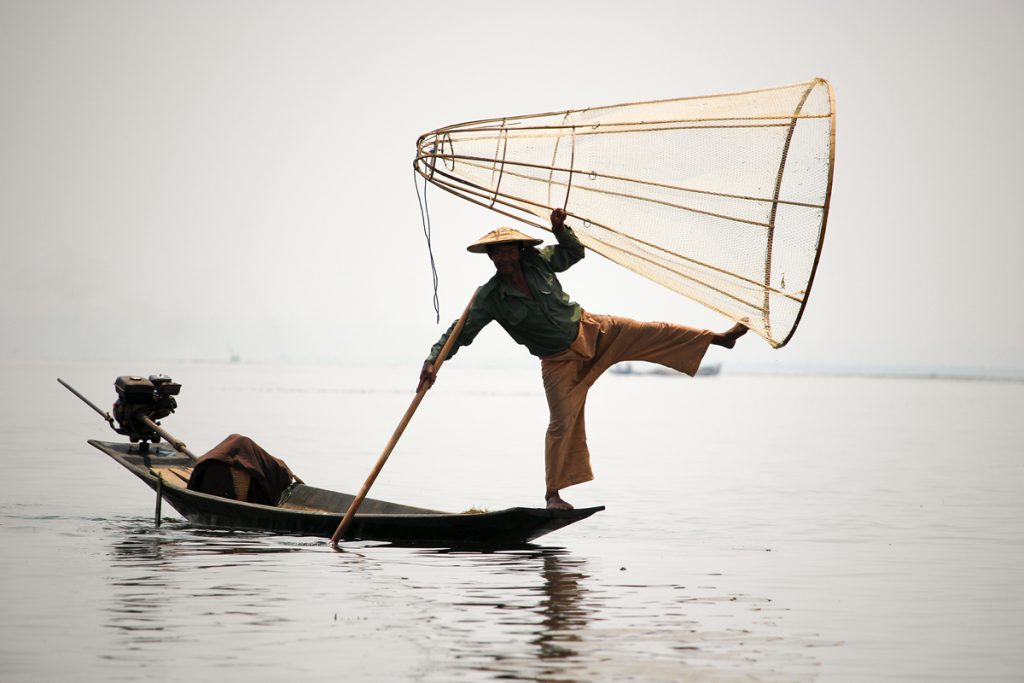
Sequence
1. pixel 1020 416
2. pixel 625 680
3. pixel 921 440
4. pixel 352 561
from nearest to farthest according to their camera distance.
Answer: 1. pixel 625 680
2. pixel 352 561
3. pixel 921 440
4. pixel 1020 416

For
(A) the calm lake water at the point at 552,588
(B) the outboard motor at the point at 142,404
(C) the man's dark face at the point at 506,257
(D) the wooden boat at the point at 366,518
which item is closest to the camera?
(A) the calm lake water at the point at 552,588

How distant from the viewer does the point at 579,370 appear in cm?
1078

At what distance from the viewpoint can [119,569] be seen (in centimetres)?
1045

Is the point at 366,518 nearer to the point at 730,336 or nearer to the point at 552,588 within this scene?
the point at 552,588

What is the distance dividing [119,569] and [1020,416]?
152ft

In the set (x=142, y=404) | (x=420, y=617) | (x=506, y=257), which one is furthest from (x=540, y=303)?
(x=142, y=404)

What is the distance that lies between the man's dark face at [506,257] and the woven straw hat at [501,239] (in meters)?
0.05

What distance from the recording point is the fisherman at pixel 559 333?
10.5 metres

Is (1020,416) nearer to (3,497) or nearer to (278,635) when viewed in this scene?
(3,497)

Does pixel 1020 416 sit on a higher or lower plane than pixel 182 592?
higher

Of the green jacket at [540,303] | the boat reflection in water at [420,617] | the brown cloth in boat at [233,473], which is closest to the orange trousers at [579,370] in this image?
the green jacket at [540,303]

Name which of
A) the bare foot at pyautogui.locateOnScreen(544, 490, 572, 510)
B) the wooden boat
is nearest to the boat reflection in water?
the wooden boat

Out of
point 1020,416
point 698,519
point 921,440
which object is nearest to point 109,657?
point 698,519

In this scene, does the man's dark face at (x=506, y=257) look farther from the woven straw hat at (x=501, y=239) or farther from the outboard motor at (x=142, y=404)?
the outboard motor at (x=142, y=404)
